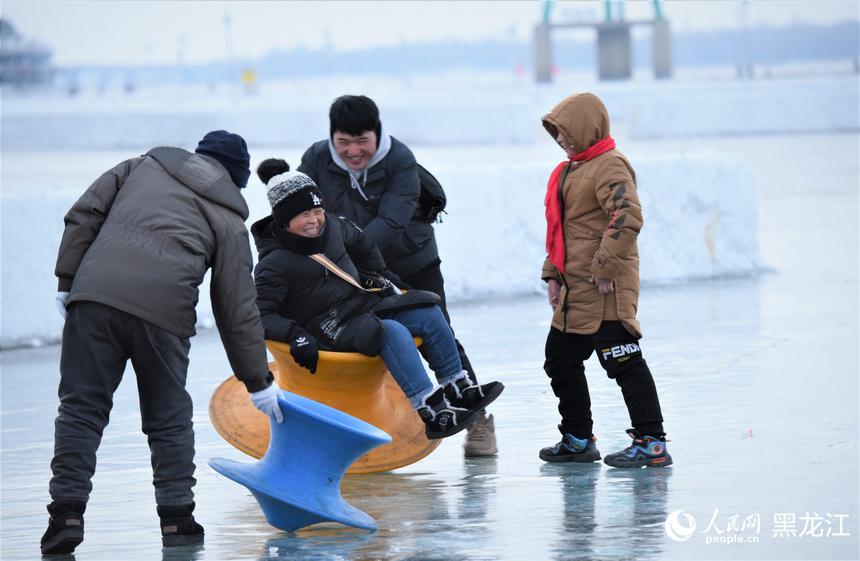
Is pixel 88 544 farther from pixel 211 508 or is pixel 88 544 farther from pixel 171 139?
Result: pixel 171 139

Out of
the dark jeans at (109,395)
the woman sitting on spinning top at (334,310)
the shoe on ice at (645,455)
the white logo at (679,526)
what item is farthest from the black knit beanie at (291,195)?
the white logo at (679,526)

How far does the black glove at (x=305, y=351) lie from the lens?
14.6 feet

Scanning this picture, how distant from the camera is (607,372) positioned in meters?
4.91

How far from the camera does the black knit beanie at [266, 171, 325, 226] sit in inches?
179

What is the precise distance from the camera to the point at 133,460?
5.34 meters

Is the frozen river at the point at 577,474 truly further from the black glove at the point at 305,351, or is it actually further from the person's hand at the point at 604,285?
the person's hand at the point at 604,285

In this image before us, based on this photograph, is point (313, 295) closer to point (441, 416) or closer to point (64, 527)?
point (441, 416)

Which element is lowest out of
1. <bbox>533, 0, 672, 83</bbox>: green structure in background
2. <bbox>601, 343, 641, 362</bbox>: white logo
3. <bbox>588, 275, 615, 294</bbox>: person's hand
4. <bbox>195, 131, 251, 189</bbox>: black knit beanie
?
<bbox>601, 343, 641, 362</bbox>: white logo

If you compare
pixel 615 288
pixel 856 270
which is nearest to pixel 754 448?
pixel 615 288

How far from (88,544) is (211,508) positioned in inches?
22.8

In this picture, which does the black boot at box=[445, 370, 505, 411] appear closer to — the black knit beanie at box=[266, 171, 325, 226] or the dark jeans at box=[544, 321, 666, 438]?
the dark jeans at box=[544, 321, 666, 438]

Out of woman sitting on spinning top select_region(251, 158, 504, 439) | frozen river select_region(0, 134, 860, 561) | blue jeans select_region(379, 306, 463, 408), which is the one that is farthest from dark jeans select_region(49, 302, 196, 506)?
blue jeans select_region(379, 306, 463, 408)

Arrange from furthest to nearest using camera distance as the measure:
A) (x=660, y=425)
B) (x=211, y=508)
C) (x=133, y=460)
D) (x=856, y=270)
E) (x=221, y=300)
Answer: (x=856, y=270)
(x=133, y=460)
(x=660, y=425)
(x=211, y=508)
(x=221, y=300)

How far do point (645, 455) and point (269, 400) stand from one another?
173 cm
